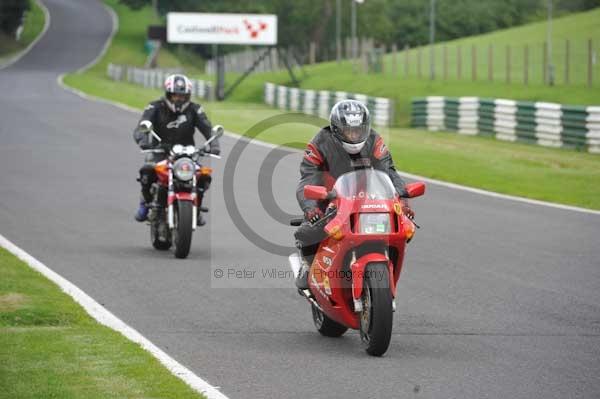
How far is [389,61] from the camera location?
6444 centimetres

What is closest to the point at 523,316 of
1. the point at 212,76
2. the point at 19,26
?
the point at 212,76

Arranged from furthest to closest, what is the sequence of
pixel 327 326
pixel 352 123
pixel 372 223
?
pixel 327 326 < pixel 352 123 < pixel 372 223

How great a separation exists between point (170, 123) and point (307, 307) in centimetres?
441

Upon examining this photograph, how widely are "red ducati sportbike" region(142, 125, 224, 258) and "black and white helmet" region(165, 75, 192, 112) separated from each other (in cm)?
44

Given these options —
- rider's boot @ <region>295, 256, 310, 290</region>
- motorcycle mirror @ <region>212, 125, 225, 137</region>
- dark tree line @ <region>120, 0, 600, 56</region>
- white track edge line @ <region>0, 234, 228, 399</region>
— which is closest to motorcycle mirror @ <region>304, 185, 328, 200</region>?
rider's boot @ <region>295, 256, 310, 290</region>

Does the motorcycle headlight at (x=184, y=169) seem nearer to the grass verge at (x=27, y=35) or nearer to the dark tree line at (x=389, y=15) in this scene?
the grass verge at (x=27, y=35)

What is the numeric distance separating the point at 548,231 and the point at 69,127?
21264mm

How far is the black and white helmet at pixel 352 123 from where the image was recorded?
880cm

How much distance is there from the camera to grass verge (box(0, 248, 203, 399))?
284 inches

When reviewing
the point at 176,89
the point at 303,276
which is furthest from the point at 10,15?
the point at 303,276

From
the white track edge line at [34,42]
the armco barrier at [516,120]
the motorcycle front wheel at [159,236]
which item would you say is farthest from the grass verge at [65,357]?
the white track edge line at [34,42]

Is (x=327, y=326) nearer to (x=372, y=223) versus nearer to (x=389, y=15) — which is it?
(x=372, y=223)

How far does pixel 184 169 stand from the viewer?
13555mm

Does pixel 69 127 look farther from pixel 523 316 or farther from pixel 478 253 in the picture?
pixel 523 316
